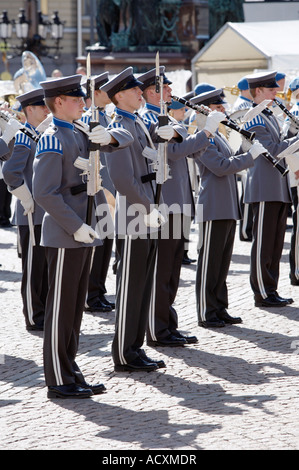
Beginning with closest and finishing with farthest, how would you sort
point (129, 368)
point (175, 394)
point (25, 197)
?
point (175, 394) < point (129, 368) < point (25, 197)

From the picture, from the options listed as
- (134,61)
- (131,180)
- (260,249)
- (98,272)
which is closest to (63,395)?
(131,180)

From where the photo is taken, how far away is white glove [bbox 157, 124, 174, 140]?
21.6ft

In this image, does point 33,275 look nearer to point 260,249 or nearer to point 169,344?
point 169,344

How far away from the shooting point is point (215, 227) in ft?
26.9

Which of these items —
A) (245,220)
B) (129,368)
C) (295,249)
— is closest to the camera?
(129,368)

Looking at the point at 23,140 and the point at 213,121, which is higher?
the point at 213,121

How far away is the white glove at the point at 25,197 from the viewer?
7934 millimetres

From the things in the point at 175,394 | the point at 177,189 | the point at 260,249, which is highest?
the point at 177,189

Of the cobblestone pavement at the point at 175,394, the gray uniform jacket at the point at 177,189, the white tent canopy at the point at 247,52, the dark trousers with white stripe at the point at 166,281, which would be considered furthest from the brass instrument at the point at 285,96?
the dark trousers with white stripe at the point at 166,281

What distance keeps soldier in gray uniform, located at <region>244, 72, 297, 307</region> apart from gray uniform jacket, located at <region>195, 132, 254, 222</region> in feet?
2.03

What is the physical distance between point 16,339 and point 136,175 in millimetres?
1891

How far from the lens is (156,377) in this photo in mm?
6523

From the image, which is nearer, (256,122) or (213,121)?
(213,121)

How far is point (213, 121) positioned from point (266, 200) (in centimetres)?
171
